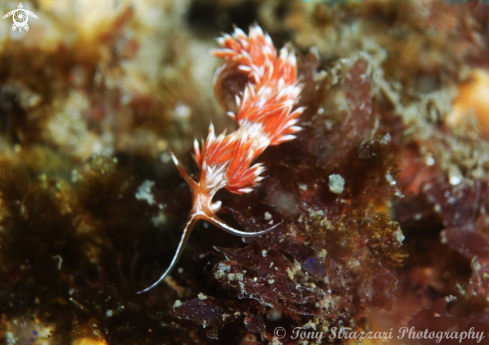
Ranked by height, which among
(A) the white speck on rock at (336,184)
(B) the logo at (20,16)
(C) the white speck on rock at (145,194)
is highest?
(B) the logo at (20,16)

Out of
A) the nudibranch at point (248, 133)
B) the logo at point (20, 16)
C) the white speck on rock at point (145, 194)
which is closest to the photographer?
the nudibranch at point (248, 133)

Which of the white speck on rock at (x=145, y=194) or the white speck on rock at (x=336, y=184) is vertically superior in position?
the white speck on rock at (x=336, y=184)

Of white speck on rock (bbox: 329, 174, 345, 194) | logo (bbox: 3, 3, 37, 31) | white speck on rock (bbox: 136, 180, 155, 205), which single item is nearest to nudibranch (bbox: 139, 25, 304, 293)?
white speck on rock (bbox: 329, 174, 345, 194)

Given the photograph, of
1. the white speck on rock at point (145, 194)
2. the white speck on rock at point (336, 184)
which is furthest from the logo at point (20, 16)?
the white speck on rock at point (336, 184)

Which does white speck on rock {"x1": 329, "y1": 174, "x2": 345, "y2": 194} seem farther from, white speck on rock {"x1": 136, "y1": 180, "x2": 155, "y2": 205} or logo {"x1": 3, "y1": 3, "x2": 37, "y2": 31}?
logo {"x1": 3, "y1": 3, "x2": 37, "y2": 31}

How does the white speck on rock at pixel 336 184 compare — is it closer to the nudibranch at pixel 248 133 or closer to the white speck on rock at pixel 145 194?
the nudibranch at pixel 248 133

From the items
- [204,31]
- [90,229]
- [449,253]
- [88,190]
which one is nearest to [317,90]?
[204,31]

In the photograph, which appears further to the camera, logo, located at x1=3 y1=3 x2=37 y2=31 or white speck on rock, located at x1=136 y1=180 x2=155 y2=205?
logo, located at x1=3 y1=3 x2=37 y2=31
